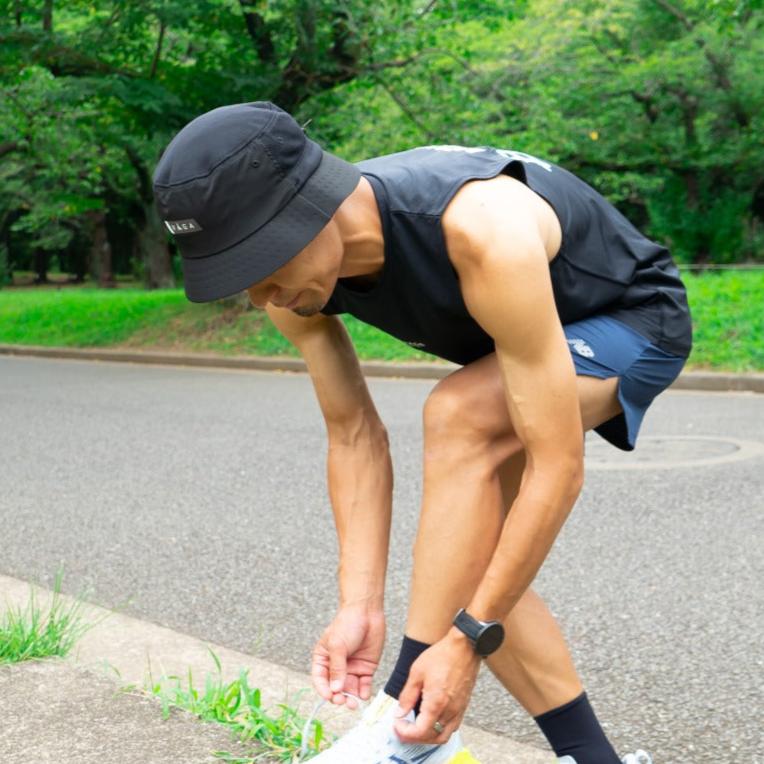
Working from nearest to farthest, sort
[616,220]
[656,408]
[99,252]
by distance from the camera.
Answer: [616,220] → [656,408] → [99,252]

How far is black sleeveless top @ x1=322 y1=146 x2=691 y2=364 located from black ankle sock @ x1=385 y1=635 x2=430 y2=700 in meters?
0.58

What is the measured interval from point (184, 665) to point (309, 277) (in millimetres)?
1564

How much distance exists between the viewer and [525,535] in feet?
6.29

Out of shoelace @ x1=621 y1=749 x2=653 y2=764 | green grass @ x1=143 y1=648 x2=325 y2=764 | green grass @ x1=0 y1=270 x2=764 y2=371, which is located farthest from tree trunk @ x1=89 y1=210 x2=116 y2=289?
shoelace @ x1=621 y1=749 x2=653 y2=764

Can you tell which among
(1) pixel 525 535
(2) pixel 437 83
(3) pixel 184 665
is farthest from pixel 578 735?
(2) pixel 437 83

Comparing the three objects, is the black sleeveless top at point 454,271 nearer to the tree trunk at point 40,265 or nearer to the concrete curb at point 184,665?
the concrete curb at point 184,665

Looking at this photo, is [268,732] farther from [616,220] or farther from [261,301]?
[616,220]

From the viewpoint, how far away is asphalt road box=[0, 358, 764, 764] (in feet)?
10.4

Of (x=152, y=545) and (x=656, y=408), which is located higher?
(x=152, y=545)

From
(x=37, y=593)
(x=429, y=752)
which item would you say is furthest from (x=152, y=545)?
(x=429, y=752)

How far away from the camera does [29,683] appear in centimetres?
286

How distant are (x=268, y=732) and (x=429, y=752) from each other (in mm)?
580

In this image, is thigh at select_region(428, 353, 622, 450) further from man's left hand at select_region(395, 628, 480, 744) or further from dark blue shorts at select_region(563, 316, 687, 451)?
man's left hand at select_region(395, 628, 480, 744)

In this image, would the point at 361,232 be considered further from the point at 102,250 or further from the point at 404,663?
the point at 102,250
